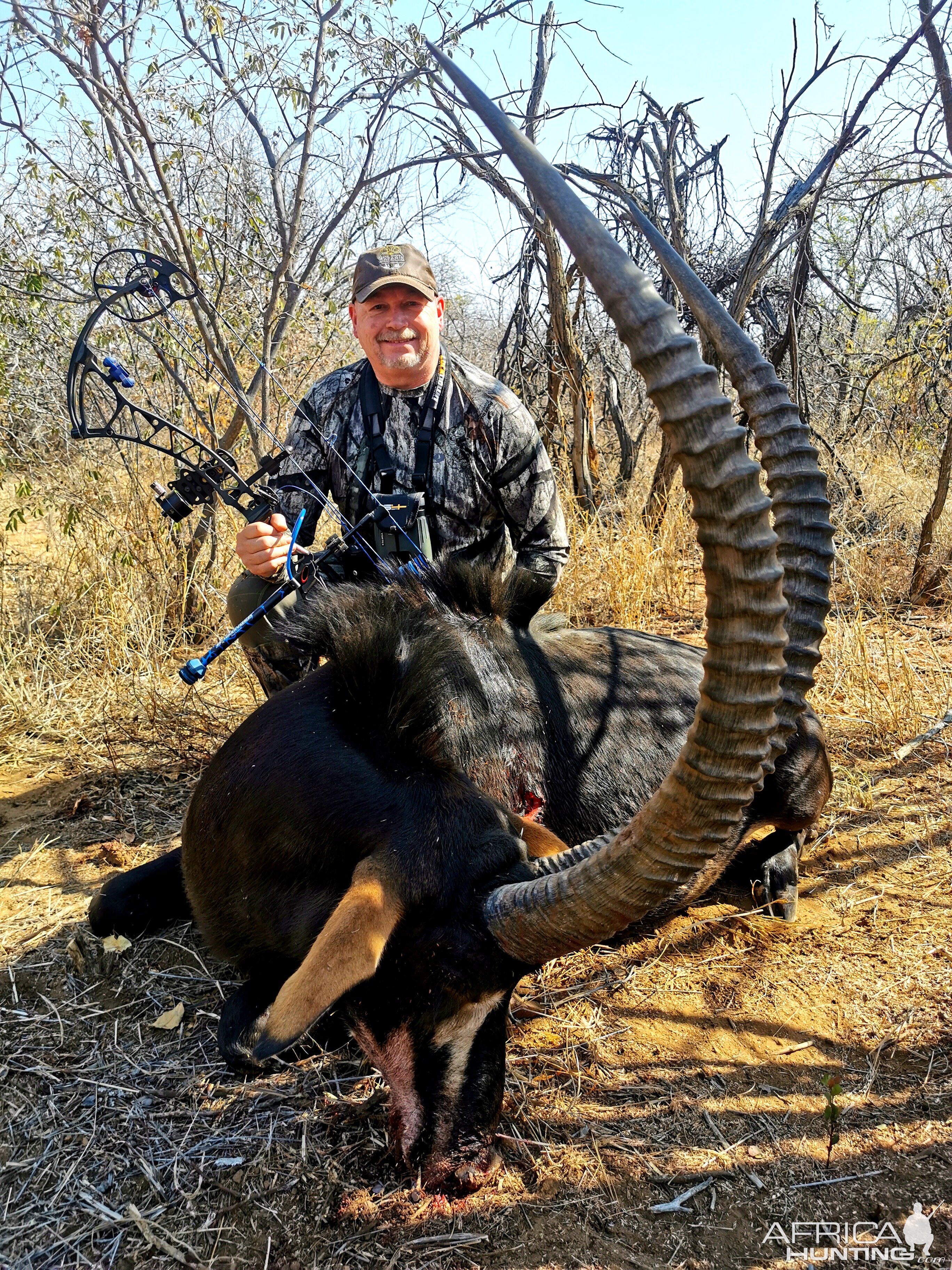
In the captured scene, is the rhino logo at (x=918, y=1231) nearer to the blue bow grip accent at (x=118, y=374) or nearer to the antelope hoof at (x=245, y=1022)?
the antelope hoof at (x=245, y=1022)

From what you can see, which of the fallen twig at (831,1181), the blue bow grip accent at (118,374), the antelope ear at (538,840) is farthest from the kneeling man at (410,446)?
the fallen twig at (831,1181)

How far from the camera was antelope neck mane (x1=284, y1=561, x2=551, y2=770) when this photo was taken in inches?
95.3

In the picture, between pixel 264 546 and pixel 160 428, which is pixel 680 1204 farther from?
pixel 160 428

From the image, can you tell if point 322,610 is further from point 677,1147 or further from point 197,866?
point 677,1147

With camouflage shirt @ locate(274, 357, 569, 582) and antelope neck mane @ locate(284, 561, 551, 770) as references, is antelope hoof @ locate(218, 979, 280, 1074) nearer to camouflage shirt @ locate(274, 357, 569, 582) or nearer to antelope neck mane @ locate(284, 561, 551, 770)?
antelope neck mane @ locate(284, 561, 551, 770)

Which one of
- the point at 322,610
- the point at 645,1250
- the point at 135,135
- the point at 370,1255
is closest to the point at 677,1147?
the point at 645,1250

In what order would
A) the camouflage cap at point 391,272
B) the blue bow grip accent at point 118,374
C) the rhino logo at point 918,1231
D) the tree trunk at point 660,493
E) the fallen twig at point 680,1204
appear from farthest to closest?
the tree trunk at point 660,493 → the camouflage cap at point 391,272 → the blue bow grip accent at point 118,374 → the fallen twig at point 680,1204 → the rhino logo at point 918,1231

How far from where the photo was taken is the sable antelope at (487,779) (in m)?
1.52

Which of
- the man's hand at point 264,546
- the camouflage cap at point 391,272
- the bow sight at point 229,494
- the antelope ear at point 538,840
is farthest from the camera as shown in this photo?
the camouflage cap at point 391,272

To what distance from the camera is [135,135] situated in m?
5.82

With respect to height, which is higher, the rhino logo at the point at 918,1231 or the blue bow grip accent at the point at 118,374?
the blue bow grip accent at the point at 118,374

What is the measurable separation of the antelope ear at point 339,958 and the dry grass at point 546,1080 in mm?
696

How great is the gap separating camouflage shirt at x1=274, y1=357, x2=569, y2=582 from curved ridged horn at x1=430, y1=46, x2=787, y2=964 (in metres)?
2.36

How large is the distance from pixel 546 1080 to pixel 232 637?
1.89 metres
